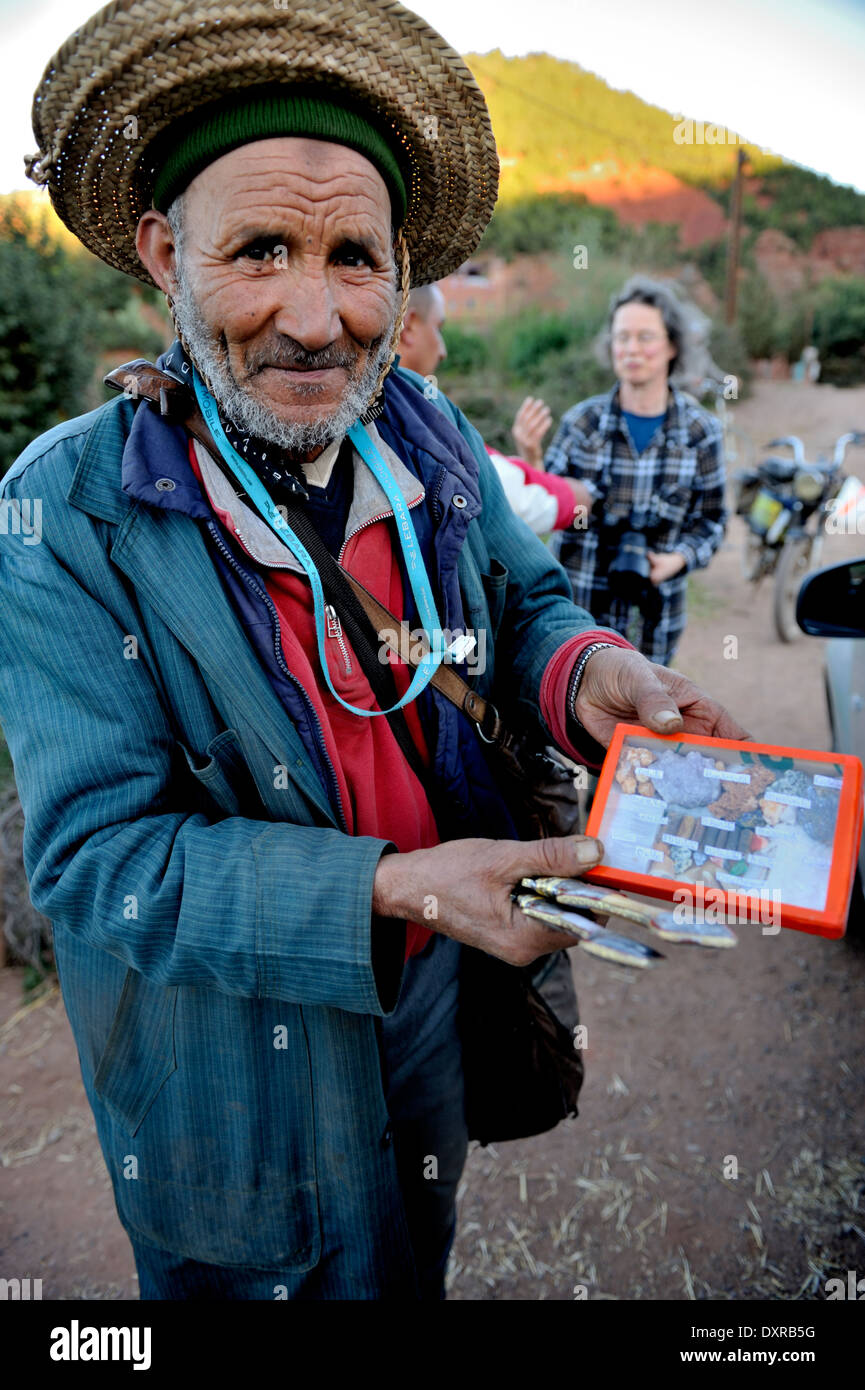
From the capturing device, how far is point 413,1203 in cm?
192

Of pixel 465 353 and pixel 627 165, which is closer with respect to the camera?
pixel 465 353

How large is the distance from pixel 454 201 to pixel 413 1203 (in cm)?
218

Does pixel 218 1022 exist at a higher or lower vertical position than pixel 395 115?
lower

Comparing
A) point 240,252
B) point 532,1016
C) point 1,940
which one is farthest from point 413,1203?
point 1,940

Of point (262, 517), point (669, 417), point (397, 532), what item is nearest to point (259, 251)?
point (262, 517)

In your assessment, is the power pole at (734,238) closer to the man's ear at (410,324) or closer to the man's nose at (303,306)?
the man's ear at (410,324)

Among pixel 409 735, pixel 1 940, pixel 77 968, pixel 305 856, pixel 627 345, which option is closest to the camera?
pixel 305 856

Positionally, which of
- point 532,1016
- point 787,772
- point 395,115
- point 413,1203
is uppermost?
point 395,115

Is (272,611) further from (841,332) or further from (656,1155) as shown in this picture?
(841,332)

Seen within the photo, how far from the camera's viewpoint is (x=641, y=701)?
4.88ft

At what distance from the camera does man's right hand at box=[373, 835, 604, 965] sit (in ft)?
3.94

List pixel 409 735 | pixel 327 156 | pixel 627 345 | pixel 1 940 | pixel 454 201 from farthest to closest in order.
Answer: pixel 627 345 < pixel 1 940 < pixel 454 201 < pixel 409 735 < pixel 327 156

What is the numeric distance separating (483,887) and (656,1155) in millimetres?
2239
